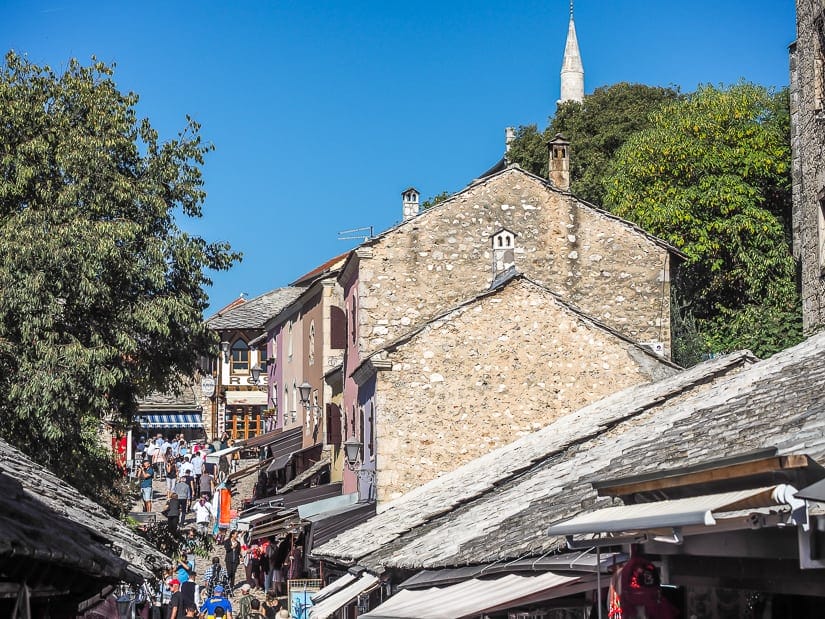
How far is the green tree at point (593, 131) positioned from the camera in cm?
5581

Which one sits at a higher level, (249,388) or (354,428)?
(249,388)

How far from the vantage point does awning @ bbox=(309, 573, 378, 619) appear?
1981 cm

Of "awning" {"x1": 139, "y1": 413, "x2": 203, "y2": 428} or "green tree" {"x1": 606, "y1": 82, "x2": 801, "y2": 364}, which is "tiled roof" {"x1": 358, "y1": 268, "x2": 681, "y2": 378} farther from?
"awning" {"x1": 139, "y1": 413, "x2": 203, "y2": 428}

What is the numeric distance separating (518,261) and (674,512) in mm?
22315

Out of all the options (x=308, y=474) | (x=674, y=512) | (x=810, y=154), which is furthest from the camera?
(x=810, y=154)

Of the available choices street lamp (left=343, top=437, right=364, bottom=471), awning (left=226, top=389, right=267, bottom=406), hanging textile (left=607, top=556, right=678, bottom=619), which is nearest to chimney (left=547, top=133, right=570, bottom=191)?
street lamp (left=343, top=437, right=364, bottom=471)

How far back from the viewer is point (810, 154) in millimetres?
40375

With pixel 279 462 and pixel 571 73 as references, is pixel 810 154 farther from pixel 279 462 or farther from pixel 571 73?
pixel 571 73

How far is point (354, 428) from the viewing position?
3209cm

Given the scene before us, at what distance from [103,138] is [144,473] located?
21576 millimetres

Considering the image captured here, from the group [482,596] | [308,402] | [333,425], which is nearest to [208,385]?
[308,402]

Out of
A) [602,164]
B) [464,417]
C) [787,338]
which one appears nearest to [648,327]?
[464,417]

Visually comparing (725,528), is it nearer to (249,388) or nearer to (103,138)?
(103,138)

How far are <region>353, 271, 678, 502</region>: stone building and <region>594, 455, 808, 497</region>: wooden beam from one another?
637 inches
